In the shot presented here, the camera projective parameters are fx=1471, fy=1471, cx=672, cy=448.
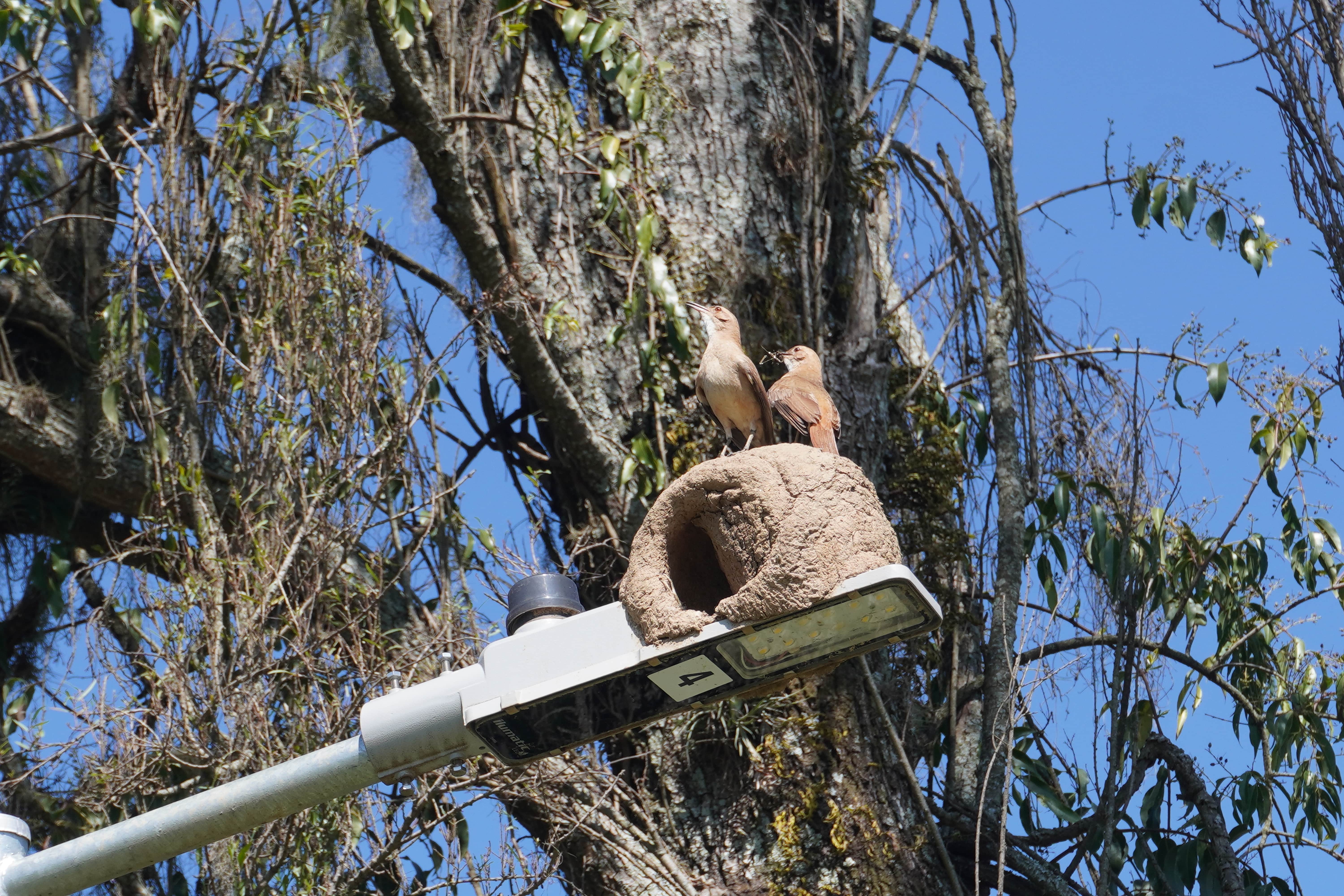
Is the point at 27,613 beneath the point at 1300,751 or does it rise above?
above

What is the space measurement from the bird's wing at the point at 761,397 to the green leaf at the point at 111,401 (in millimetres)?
3316

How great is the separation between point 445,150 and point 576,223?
3.51ft

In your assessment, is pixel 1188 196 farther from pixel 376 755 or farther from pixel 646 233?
→ pixel 376 755

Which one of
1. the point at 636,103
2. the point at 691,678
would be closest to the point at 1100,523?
the point at 636,103

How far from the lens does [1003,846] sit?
5473 millimetres

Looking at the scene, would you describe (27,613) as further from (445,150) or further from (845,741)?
(845,741)

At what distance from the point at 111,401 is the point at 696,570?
4354 mm

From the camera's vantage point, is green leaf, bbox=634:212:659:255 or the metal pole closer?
the metal pole

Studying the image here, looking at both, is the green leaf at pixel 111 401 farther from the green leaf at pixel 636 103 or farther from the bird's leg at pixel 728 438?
the bird's leg at pixel 728 438

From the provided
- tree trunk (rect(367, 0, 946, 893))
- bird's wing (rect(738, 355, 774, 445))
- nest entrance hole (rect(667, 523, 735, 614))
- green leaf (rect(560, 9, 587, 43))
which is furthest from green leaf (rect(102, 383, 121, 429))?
nest entrance hole (rect(667, 523, 735, 614))

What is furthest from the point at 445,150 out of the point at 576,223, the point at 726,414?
the point at 726,414

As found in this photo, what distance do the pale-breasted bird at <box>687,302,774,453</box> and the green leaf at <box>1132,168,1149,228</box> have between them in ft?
9.58

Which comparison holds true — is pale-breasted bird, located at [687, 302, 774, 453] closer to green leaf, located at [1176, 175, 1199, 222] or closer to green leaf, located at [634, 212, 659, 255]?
green leaf, located at [634, 212, 659, 255]

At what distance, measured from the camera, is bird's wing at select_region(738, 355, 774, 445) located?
21.1ft
